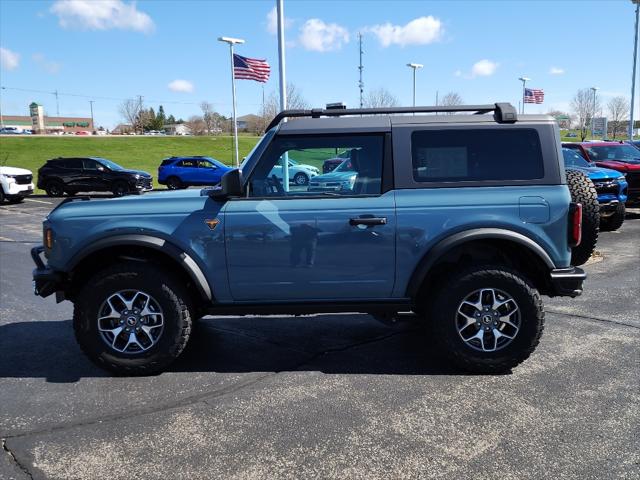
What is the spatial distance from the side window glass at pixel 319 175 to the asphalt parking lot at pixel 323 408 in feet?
4.75

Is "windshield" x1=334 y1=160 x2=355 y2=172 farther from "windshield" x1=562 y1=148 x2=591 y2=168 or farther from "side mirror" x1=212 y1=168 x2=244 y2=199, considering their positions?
"windshield" x1=562 y1=148 x2=591 y2=168

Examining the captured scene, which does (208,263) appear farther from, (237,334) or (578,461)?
(578,461)

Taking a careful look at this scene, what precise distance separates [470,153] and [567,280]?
1.20 m

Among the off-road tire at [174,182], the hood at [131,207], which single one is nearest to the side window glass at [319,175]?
the hood at [131,207]

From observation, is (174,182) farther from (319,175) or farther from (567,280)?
(567,280)

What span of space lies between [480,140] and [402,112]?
66 centimetres

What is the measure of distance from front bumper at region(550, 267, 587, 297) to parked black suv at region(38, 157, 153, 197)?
20988 millimetres

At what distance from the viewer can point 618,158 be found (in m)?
13.5

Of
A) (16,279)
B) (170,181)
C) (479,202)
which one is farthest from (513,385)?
(170,181)

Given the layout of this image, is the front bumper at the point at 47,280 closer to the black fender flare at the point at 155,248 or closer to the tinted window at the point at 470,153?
the black fender flare at the point at 155,248

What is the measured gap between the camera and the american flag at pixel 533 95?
36.6 meters

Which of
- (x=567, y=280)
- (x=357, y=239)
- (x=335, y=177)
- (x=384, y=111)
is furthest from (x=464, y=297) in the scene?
(x=384, y=111)

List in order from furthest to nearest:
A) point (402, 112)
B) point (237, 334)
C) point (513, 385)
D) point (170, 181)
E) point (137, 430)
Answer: point (170, 181), point (237, 334), point (402, 112), point (513, 385), point (137, 430)

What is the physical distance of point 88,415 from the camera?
11.5 ft
